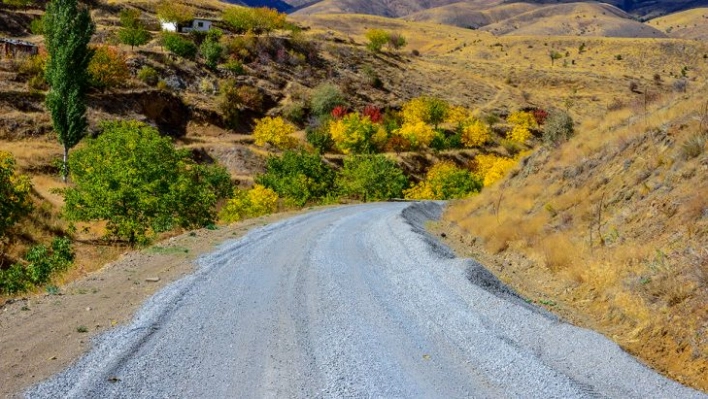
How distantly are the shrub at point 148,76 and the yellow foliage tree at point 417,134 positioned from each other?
33463 mm

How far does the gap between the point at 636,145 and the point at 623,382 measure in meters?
11.5

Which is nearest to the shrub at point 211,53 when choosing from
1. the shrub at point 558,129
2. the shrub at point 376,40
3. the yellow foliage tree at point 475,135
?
the yellow foliage tree at point 475,135

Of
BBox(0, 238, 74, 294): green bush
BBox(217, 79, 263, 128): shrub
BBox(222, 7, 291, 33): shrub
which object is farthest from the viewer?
BBox(222, 7, 291, 33): shrub

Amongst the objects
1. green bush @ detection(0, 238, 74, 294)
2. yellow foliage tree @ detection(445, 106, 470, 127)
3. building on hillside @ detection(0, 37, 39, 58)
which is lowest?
green bush @ detection(0, 238, 74, 294)

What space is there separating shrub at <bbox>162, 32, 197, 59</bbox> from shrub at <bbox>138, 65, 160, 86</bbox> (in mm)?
8536

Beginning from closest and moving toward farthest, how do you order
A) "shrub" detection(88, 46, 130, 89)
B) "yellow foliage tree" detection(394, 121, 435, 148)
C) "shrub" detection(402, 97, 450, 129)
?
"shrub" detection(88, 46, 130, 89)
"yellow foliage tree" detection(394, 121, 435, 148)
"shrub" detection(402, 97, 450, 129)

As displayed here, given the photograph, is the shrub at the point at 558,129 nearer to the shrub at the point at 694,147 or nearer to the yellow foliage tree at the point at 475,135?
the shrub at the point at 694,147

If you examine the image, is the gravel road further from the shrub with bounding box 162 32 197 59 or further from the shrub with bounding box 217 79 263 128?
the shrub with bounding box 162 32 197 59

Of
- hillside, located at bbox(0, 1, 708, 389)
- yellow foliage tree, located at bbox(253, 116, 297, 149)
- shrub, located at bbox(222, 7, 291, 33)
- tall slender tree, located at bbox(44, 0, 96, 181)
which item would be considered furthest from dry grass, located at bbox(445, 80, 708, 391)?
shrub, located at bbox(222, 7, 291, 33)

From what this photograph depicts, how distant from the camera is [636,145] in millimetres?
15594

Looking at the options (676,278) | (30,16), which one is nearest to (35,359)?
(676,278)

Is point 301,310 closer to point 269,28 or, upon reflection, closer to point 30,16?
point 30,16

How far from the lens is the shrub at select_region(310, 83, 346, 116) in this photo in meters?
76.2

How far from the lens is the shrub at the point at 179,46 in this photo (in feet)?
244
